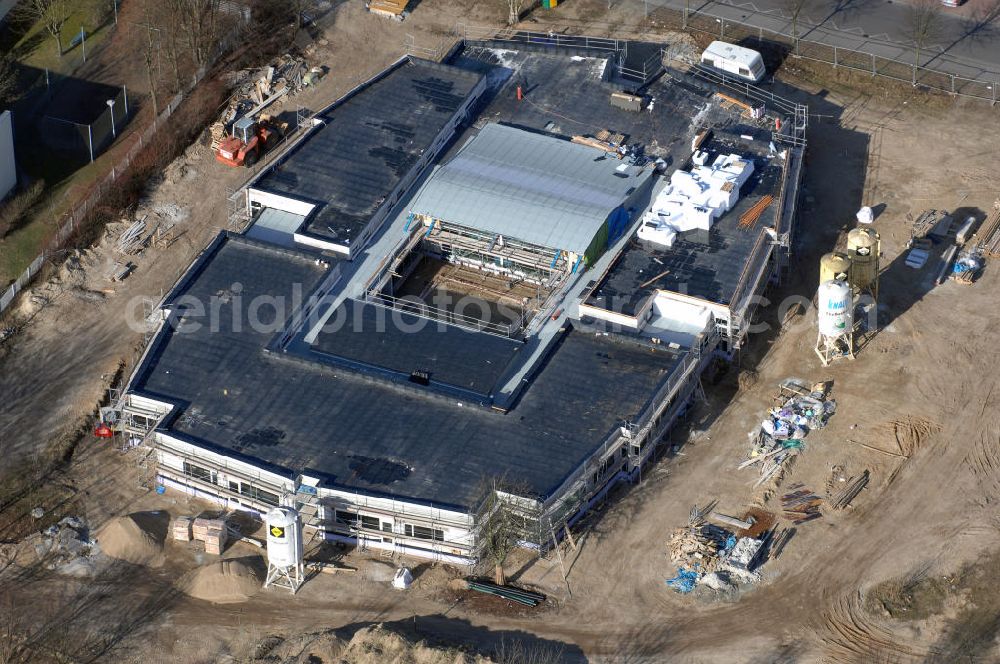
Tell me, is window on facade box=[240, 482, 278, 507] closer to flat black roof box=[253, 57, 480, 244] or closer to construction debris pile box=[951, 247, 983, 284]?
flat black roof box=[253, 57, 480, 244]

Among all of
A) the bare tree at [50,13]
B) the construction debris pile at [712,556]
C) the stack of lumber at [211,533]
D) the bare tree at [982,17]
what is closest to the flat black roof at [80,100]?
the bare tree at [50,13]

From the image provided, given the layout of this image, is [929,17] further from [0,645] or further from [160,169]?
[0,645]

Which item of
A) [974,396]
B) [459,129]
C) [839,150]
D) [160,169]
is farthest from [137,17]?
[974,396]

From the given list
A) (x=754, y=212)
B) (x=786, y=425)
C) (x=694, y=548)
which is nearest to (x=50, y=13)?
(x=754, y=212)

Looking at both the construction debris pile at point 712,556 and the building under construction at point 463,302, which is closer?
the construction debris pile at point 712,556

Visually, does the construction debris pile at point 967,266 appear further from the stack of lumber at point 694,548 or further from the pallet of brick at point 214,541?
the pallet of brick at point 214,541

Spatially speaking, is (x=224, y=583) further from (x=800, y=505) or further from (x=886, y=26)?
(x=886, y=26)

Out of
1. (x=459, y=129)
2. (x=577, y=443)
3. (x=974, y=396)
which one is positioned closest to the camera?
(x=577, y=443)
